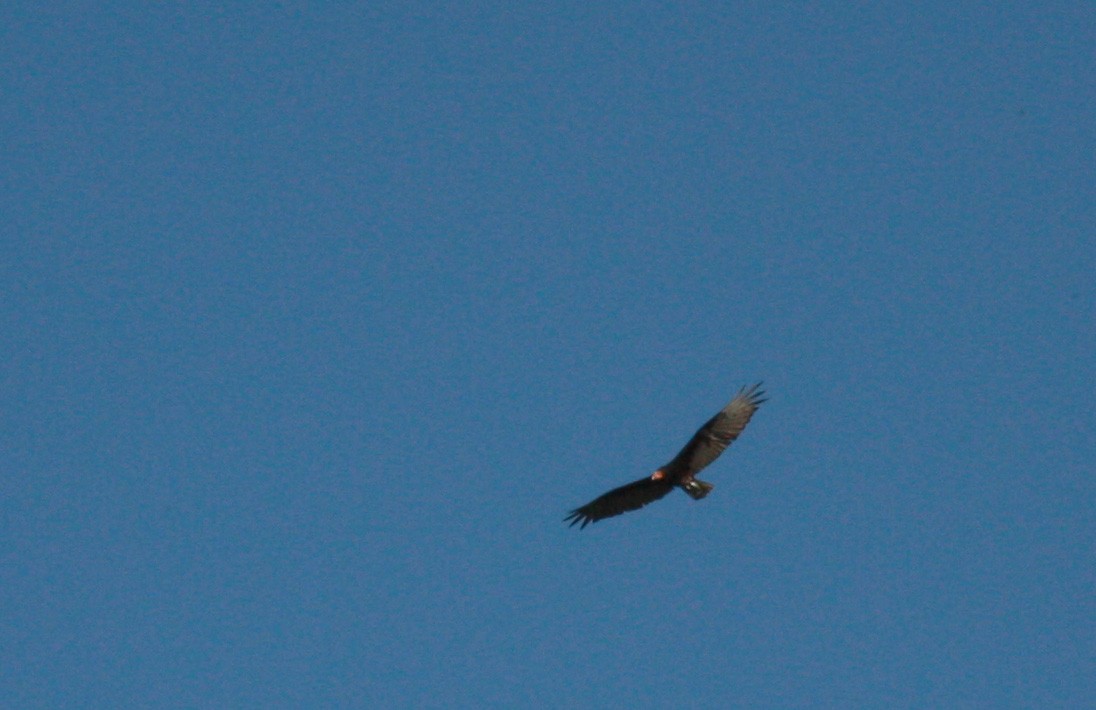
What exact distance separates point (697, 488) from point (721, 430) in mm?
999

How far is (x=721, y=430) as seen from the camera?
37406 millimetres

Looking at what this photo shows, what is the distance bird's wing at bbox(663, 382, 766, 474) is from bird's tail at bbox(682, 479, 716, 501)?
0.36m

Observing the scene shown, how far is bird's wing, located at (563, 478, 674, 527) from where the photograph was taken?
38.2 m

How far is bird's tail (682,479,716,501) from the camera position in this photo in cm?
3750

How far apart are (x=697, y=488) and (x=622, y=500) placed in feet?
5.46

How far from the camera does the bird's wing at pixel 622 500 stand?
1503 inches

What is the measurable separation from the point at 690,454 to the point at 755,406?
1.26m

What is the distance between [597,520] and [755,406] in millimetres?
3586

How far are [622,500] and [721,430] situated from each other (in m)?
2.35

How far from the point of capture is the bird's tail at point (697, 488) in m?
37.5

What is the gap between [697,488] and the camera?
37594mm

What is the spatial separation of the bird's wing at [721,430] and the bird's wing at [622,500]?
724 mm

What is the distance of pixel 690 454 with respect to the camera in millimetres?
37531

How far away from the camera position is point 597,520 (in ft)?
129
